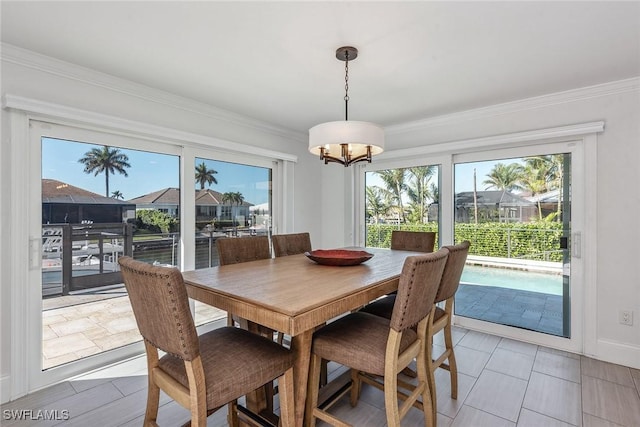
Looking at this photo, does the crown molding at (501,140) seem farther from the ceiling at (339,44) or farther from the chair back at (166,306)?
the chair back at (166,306)

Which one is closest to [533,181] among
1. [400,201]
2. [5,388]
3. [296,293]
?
[400,201]

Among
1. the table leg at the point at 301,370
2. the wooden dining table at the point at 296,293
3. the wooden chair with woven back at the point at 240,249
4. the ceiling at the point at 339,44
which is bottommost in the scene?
the table leg at the point at 301,370

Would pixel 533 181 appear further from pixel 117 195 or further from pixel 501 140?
pixel 117 195

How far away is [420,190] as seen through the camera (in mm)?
3721

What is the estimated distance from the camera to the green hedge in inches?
115

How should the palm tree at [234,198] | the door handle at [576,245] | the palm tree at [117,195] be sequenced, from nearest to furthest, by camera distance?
the palm tree at [117,195], the door handle at [576,245], the palm tree at [234,198]

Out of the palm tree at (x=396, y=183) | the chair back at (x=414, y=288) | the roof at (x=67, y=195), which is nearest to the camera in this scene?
the chair back at (x=414, y=288)

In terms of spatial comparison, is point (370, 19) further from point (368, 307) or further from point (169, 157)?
point (169, 157)

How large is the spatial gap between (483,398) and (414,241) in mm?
1414

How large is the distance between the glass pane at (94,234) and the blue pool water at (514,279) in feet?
10.4

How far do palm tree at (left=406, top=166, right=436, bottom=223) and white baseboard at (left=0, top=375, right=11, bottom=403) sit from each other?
12.5 feet

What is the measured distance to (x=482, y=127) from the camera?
3176mm

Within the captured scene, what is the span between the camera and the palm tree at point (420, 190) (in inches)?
144

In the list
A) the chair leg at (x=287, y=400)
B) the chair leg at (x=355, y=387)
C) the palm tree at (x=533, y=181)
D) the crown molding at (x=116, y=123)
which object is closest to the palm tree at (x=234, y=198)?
the crown molding at (x=116, y=123)
